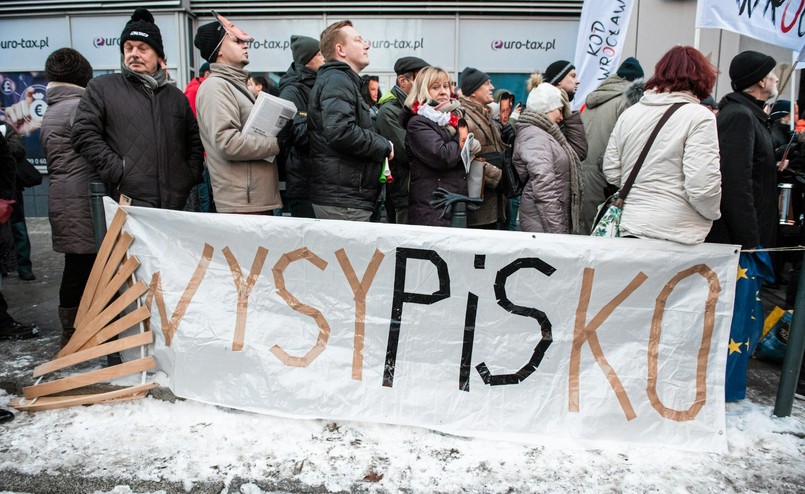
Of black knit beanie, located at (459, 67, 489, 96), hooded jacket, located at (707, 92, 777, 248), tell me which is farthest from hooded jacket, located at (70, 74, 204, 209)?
hooded jacket, located at (707, 92, 777, 248)

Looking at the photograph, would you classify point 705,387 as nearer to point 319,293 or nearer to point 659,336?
point 659,336

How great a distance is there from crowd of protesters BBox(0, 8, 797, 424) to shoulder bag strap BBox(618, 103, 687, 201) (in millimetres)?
25

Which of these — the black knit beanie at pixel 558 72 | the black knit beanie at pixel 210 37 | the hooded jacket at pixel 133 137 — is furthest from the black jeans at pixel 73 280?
the black knit beanie at pixel 558 72

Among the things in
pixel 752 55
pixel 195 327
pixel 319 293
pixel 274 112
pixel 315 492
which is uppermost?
pixel 752 55

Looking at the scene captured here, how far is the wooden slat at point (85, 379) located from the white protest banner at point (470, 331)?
34cm

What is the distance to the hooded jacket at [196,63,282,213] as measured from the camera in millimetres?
3791

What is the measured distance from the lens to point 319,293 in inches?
133

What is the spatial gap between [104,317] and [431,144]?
2.27 m

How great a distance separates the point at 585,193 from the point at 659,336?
81.9 inches

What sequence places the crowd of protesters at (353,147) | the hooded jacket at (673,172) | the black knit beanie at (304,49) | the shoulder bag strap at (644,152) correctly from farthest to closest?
A: the black knit beanie at (304,49) → the crowd of protesters at (353,147) → the shoulder bag strap at (644,152) → the hooded jacket at (673,172)

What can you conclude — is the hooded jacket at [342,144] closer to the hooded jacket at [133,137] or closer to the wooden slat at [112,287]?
the hooded jacket at [133,137]

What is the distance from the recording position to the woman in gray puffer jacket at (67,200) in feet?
13.4

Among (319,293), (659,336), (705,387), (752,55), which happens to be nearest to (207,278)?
(319,293)

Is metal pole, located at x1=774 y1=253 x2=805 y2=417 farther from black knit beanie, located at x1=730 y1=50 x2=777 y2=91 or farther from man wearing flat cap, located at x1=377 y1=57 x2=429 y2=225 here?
man wearing flat cap, located at x1=377 y1=57 x2=429 y2=225
